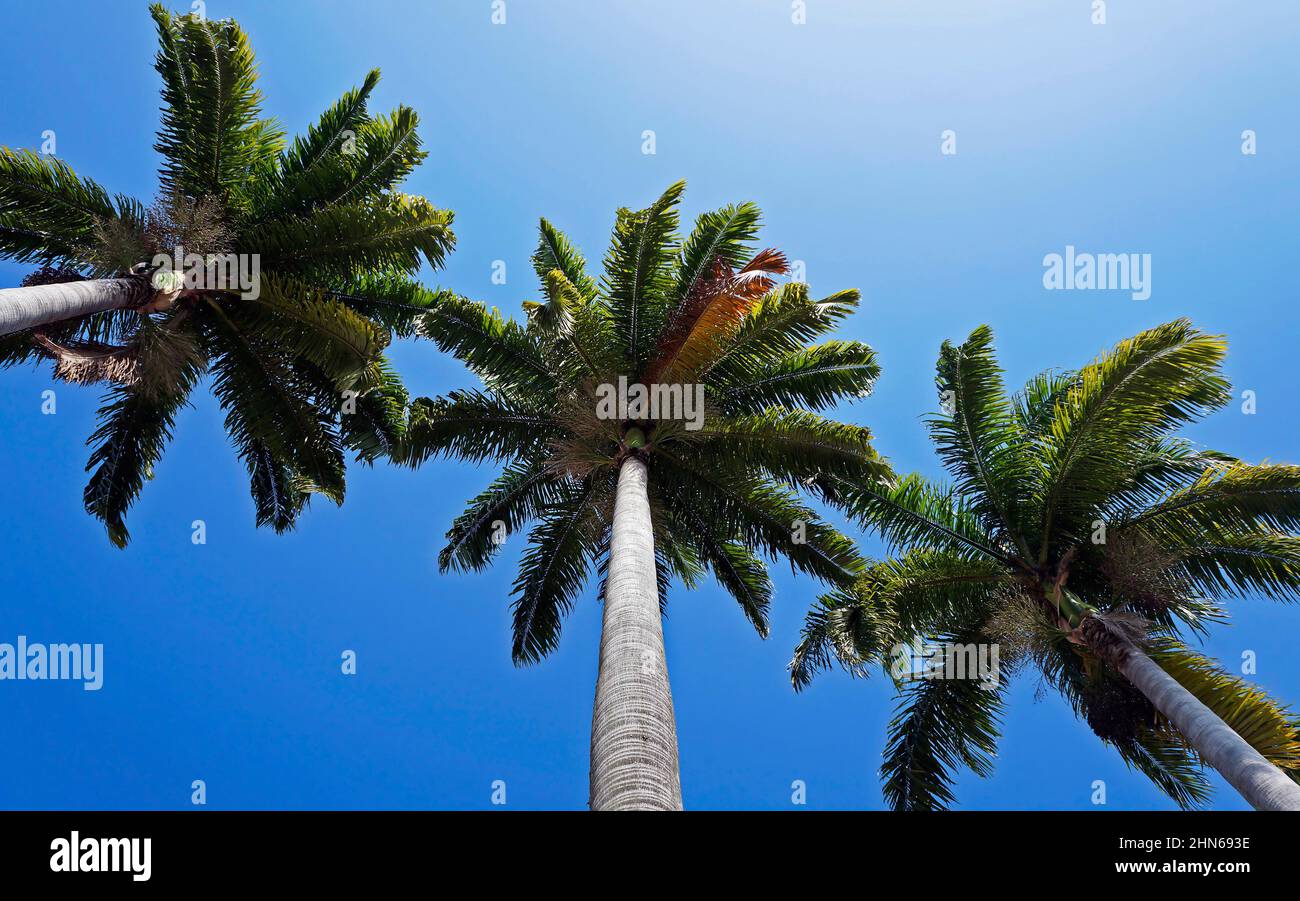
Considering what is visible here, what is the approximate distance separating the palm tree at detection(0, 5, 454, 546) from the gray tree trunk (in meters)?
12.5

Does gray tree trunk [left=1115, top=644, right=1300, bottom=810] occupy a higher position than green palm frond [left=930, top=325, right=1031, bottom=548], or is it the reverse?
green palm frond [left=930, top=325, right=1031, bottom=548]

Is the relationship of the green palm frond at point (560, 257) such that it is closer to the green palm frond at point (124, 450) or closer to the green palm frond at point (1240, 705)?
the green palm frond at point (124, 450)

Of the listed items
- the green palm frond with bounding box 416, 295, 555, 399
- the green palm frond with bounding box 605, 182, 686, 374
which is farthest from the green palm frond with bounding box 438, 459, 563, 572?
the green palm frond with bounding box 605, 182, 686, 374

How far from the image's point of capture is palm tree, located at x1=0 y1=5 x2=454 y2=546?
1298cm

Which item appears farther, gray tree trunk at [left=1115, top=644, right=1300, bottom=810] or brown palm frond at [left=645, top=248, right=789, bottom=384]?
brown palm frond at [left=645, top=248, right=789, bottom=384]

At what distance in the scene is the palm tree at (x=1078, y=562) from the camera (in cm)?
1216

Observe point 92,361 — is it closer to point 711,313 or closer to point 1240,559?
point 711,313

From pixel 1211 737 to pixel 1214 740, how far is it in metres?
0.07

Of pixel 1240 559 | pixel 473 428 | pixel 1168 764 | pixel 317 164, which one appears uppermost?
pixel 317 164

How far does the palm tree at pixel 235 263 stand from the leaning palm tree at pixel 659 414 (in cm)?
174

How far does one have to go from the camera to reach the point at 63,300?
37.8 ft

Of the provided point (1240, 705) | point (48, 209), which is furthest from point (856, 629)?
point (48, 209)

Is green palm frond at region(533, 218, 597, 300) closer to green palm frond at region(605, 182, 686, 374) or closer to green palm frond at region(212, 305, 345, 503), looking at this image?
green palm frond at region(605, 182, 686, 374)
